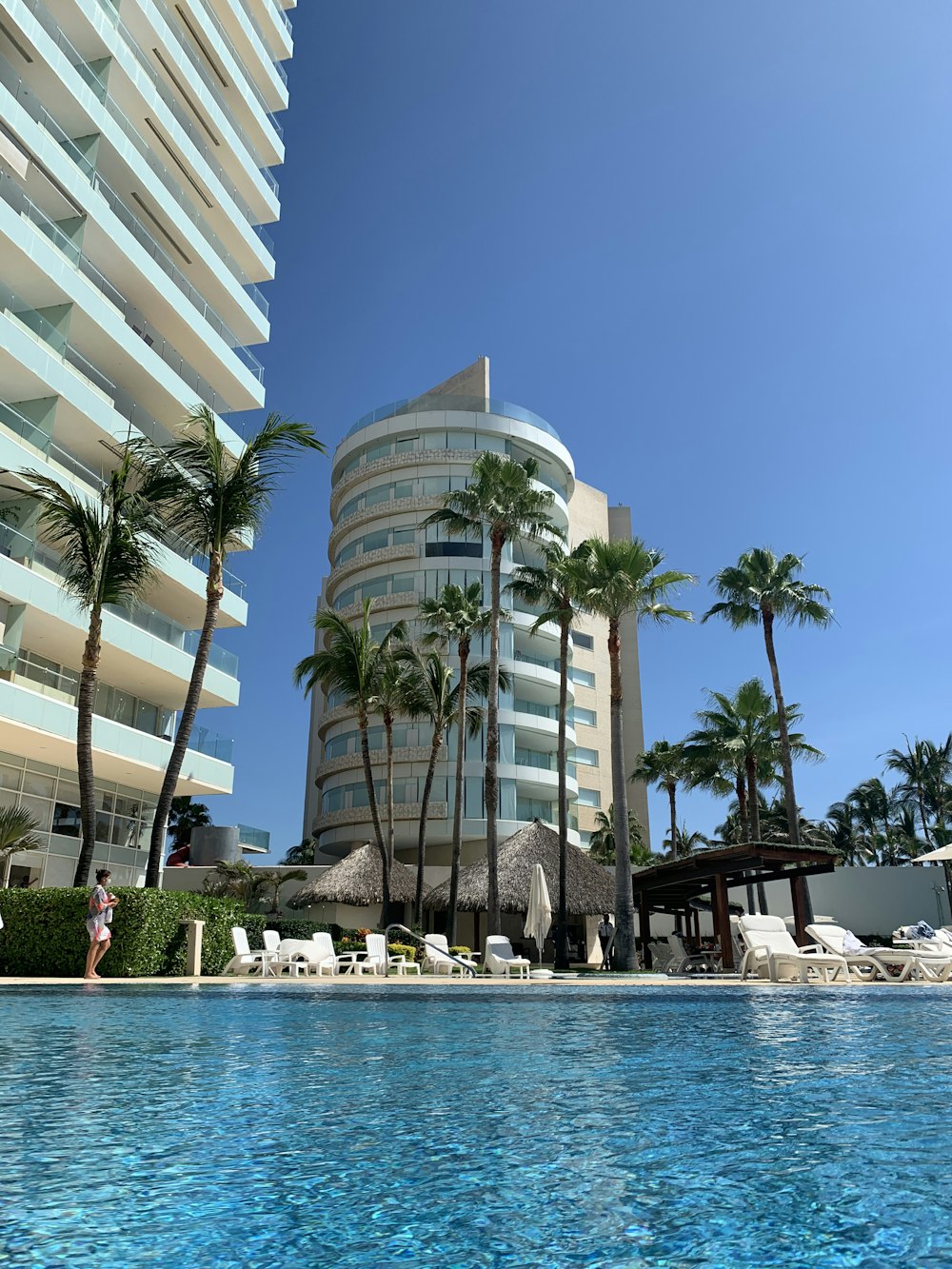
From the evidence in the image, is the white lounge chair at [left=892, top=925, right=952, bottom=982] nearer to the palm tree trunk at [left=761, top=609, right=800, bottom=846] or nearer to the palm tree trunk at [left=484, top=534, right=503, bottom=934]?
the palm tree trunk at [left=761, top=609, right=800, bottom=846]

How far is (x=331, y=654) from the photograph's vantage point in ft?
120

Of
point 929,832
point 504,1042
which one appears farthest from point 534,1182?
point 929,832

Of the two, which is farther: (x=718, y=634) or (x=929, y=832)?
(x=929, y=832)

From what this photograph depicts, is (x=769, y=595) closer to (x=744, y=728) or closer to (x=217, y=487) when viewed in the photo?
(x=744, y=728)

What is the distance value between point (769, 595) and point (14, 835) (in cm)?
2781

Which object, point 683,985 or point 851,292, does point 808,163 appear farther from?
point 683,985

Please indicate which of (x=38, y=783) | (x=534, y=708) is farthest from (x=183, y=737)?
(x=534, y=708)

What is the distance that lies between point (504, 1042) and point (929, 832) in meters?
68.7

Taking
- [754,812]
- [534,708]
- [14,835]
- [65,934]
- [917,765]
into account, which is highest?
[917,765]

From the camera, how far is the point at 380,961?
21.5 m

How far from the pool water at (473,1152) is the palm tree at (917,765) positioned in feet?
221

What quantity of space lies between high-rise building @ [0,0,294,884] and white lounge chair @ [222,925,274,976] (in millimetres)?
7170

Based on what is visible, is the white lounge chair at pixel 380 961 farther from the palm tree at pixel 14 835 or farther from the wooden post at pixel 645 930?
the wooden post at pixel 645 930

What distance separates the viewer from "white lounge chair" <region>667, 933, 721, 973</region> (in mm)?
23797
